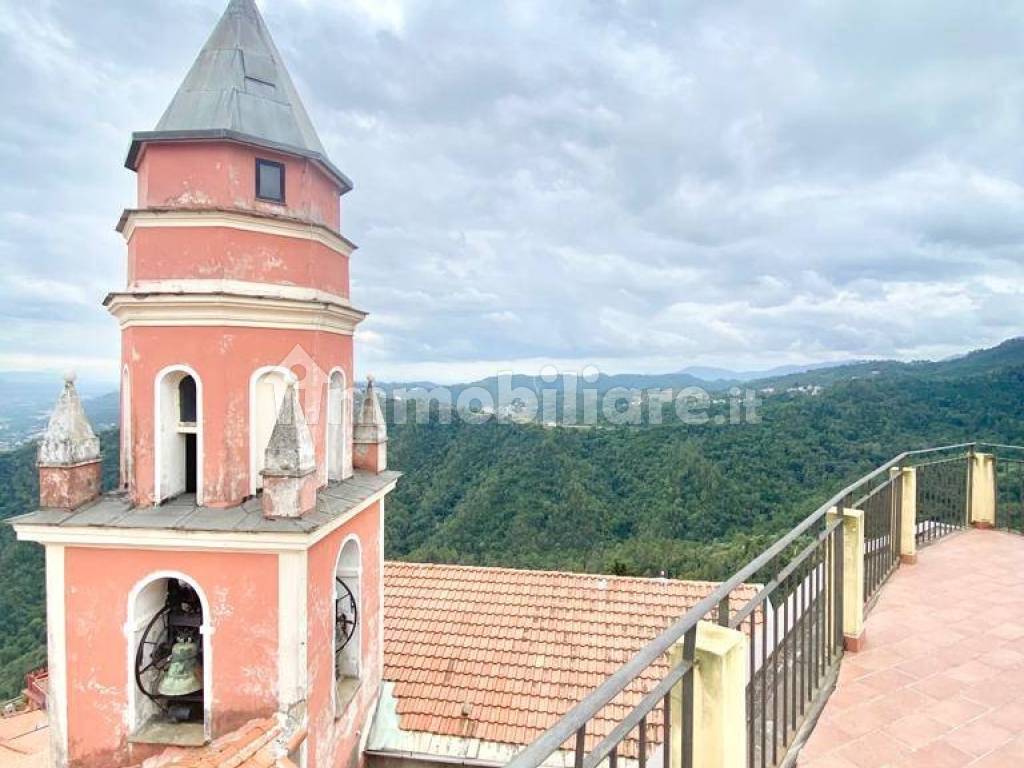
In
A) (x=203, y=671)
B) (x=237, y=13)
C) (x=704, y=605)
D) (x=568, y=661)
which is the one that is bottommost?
(x=568, y=661)

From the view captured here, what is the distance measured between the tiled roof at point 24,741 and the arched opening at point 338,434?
354 inches

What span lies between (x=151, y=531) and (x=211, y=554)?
1.78 feet

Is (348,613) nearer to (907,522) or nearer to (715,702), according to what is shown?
(715,702)

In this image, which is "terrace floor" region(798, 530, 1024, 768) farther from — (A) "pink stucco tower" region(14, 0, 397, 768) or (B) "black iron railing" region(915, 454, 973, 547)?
(A) "pink stucco tower" region(14, 0, 397, 768)

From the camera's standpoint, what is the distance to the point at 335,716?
18.5 ft

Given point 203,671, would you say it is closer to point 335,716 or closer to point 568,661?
point 335,716

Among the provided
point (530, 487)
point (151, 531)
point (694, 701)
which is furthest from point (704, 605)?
point (530, 487)

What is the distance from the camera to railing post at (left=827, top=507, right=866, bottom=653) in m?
3.93

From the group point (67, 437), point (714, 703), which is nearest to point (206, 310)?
point (67, 437)

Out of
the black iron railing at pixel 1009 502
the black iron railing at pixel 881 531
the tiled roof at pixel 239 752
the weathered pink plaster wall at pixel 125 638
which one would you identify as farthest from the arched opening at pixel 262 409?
the black iron railing at pixel 1009 502

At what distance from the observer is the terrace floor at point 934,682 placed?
2.92 meters

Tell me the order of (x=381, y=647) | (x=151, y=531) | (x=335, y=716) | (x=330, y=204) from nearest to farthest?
(x=151, y=531) < (x=335, y=716) < (x=330, y=204) < (x=381, y=647)

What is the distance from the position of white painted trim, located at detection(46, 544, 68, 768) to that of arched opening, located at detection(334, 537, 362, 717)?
2.42m

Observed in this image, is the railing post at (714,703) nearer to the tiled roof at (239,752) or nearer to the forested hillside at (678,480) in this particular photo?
the tiled roof at (239,752)
